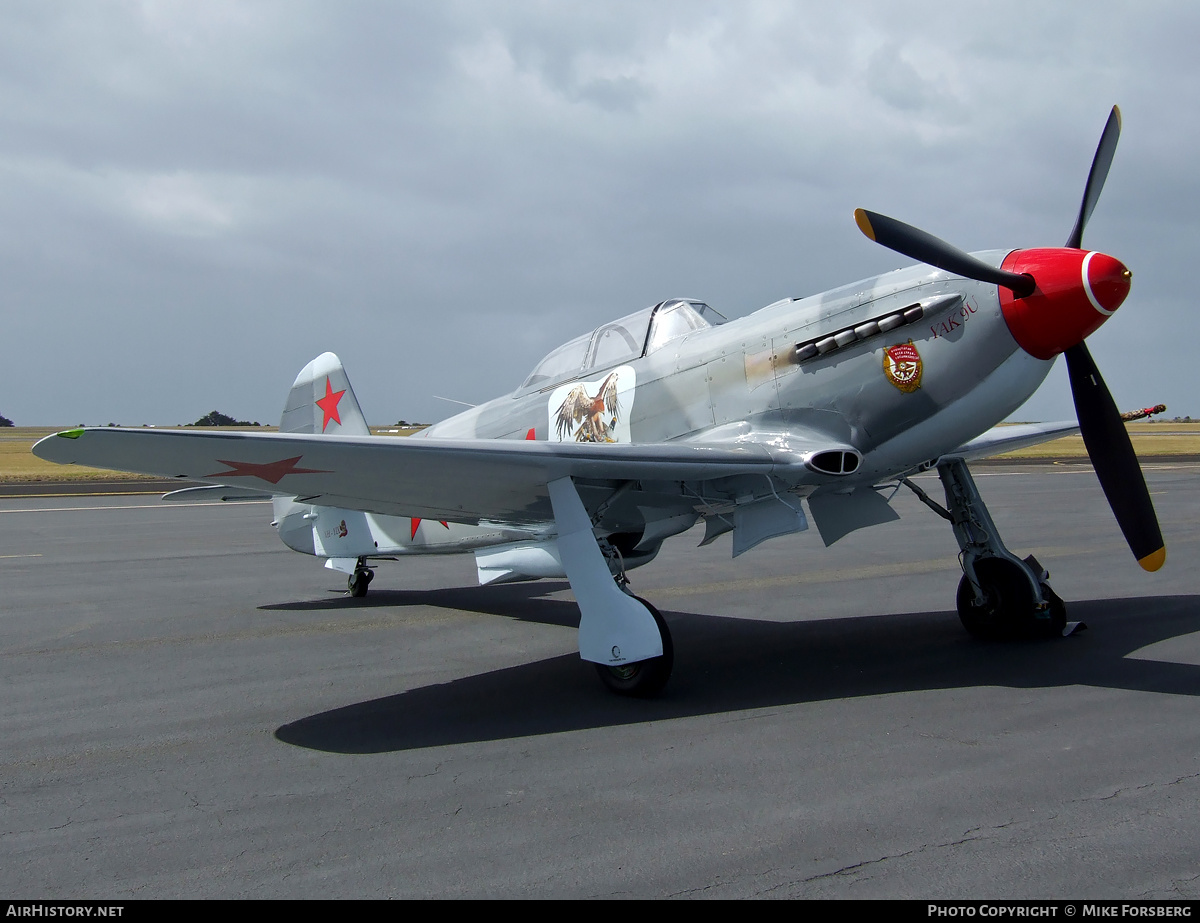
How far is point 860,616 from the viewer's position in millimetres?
8695

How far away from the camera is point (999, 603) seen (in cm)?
744

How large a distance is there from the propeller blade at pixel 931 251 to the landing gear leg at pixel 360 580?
23.8 feet

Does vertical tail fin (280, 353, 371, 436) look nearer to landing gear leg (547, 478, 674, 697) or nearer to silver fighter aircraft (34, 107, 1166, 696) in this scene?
silver fighter aircraft (34, 107, 1166, 696)

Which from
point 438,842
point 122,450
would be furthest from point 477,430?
point 438,842

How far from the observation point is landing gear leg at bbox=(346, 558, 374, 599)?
10.6 metres

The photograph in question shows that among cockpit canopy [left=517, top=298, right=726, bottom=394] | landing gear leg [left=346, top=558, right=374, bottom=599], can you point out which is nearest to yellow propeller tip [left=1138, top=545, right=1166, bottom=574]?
cockpit canopy [left=517, top=298, right=726, bottom=394]

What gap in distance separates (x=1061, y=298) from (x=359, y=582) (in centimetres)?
819

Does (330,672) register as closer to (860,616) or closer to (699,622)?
(699,622)

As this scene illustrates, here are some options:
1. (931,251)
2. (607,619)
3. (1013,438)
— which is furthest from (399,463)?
(1013,438)

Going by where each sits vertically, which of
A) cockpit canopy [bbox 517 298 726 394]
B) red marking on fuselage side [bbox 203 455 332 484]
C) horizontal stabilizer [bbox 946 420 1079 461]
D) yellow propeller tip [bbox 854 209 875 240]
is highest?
yellow propeller tip [bbox 854 209 875 240]

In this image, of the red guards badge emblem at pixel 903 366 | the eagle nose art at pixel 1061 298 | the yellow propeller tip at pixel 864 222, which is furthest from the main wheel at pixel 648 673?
the eagle nose art at pixel 1061 298

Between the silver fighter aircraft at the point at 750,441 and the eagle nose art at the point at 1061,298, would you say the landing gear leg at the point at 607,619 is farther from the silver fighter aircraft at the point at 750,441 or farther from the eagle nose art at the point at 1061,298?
the eagle nose art at the point at 1061,298

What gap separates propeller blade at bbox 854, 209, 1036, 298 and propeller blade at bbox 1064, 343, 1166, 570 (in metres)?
1.00

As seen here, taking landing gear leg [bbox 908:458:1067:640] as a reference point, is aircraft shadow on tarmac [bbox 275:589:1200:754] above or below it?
below
